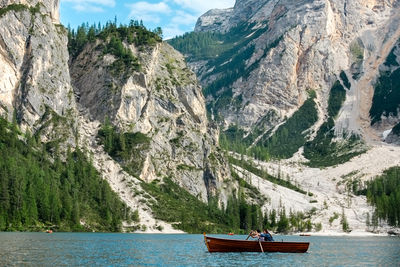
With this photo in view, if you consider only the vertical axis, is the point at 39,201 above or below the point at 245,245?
above

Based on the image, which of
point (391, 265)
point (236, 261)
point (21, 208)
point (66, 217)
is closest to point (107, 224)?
point (66, 217)

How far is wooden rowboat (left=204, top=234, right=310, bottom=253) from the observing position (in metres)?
93.5

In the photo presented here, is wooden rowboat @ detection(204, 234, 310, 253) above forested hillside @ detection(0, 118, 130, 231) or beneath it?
beneath

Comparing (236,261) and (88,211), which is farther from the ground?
(88,211)

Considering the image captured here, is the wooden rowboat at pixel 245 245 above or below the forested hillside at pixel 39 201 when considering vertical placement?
below

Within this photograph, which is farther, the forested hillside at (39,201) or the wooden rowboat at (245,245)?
the forested hillside at (39,201)

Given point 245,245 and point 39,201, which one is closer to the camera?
point 245,245

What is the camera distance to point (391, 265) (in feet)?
247

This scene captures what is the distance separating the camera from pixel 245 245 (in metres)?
95.0

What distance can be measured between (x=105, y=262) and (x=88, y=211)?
→ 125 m

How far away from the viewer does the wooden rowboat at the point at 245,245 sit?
307 ft

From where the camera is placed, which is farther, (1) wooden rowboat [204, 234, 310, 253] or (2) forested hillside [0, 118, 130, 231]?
(2) forested hillside [0, 118, 130, 231]

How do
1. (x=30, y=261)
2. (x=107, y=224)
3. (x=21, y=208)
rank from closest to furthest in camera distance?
(x=30, y=261) → (x=21, y=208) → (x=107, y=224)

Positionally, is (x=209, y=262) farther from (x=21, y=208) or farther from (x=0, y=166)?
(x=0, y=166)
